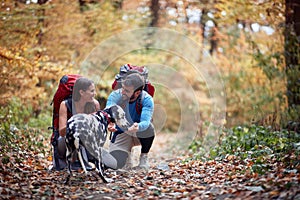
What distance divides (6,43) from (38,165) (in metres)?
→ 3.77

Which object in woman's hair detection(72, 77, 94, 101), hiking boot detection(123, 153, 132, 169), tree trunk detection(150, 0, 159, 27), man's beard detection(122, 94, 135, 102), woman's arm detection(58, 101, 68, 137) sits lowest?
hiking boot detection(123, 153, 132, 169)

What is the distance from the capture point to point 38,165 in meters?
6.59

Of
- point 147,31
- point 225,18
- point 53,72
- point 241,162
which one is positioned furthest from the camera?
point 147,31

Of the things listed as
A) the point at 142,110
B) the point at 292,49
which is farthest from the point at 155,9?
the point at 142,110

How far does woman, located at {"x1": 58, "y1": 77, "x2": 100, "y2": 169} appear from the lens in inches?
229

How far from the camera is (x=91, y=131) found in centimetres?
543

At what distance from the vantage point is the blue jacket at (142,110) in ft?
21.1

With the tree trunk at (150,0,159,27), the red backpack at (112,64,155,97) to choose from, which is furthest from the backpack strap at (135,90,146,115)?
the tree trunk at (150,0,159,27)

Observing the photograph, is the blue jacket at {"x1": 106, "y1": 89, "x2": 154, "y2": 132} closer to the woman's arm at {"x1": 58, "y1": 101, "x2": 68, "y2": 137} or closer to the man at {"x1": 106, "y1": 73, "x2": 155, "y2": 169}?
the man at {"x1": 106, "y1": 73, "x2": 155, "y2": 169}

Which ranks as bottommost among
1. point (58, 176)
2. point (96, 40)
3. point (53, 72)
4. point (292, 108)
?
point (58, 176)

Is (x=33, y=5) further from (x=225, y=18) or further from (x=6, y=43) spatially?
(x=225, y=18)

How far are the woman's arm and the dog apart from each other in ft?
1.58

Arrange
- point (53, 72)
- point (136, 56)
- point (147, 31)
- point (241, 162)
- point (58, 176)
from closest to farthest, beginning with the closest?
point (58, 176), point (241, 162), point (53, 72), point (136, 56), point (147, 31)

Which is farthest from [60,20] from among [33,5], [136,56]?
[136,56]
